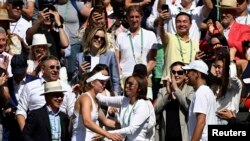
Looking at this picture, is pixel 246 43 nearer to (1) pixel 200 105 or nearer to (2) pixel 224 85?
(2) pixel 224 85

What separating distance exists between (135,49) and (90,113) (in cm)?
331

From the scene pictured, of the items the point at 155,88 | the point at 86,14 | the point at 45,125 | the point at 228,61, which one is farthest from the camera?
the point at 86,14

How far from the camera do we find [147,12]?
2217 cm

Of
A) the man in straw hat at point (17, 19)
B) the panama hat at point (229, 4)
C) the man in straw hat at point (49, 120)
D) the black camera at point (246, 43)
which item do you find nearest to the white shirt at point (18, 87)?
the man in straw hat at point (49, 120)

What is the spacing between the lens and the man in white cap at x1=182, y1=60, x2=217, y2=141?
16.8 metres

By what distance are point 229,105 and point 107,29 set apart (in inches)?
133

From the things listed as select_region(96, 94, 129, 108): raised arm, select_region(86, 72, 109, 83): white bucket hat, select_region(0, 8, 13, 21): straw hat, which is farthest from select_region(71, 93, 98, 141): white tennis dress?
select_region(0, 8, 13, 21): straw hat

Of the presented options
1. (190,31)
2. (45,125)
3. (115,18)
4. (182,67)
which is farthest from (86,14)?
(45,125)

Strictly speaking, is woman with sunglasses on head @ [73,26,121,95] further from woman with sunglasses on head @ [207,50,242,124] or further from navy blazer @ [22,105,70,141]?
navy blazer @ [22,105,70,141]

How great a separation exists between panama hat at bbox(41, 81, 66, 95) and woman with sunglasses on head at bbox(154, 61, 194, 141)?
217cm

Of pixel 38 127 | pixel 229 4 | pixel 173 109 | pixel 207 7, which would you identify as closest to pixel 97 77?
pixel 38 127

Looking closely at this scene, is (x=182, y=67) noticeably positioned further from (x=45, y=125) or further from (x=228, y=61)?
(x=45, y=125)

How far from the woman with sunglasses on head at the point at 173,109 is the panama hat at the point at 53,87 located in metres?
2.17

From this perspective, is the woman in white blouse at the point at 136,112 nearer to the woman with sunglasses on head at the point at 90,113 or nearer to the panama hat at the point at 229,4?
the woman with sunglasses on head at the point at 90,113
